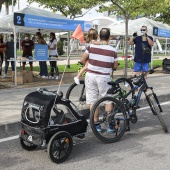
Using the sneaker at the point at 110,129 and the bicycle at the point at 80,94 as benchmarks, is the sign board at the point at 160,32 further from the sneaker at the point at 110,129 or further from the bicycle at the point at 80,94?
the sneaker at the point at 110,129

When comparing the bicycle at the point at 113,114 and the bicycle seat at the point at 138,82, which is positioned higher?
the bicycle seat at the point at 138,82

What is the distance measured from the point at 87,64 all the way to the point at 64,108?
1.09 m

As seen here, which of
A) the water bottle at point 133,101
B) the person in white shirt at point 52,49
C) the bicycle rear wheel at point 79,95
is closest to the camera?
the water bottle at point 133,101

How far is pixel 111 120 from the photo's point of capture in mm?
5027

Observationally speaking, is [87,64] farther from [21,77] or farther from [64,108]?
[21,77]

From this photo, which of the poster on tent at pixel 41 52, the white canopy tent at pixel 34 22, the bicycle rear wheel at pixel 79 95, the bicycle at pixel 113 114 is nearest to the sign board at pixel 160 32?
the white canopy tent at pixel 34 22

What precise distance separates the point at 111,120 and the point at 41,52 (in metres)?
7.00

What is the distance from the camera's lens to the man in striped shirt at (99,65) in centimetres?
498

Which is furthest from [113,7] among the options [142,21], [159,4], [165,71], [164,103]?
[164,103]

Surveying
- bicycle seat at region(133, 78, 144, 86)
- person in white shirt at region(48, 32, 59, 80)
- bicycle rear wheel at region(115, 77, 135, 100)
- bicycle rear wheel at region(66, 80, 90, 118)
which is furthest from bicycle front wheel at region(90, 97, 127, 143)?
person in white shirt at region(48, 32, 59, 80)

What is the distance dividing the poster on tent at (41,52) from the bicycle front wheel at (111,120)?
6.79 m

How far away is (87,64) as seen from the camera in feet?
17.1

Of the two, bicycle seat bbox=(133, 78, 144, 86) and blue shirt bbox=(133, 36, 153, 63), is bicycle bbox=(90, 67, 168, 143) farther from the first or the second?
blue shirt bbox=(133, 36, 153, 63)

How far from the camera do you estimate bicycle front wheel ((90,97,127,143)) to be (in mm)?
4961
